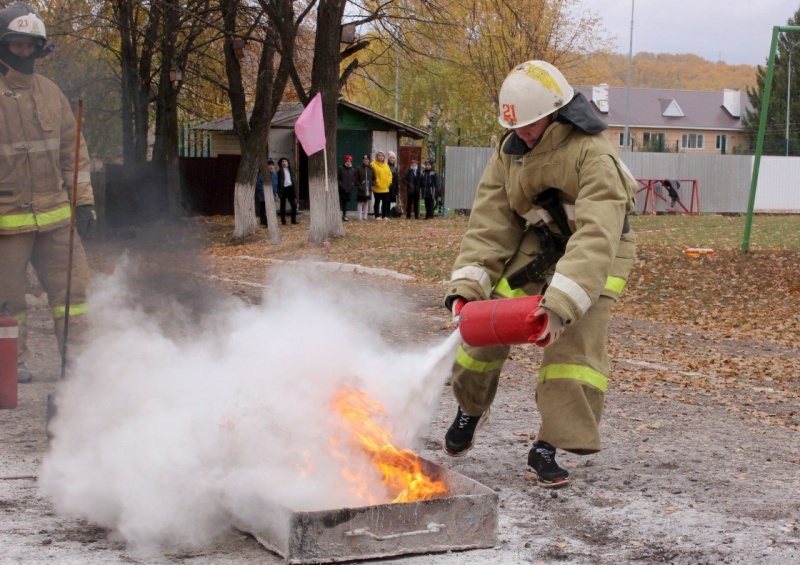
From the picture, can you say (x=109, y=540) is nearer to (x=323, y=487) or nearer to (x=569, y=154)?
(x=323, y=487)

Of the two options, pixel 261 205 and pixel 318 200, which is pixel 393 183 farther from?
pixel 318 200

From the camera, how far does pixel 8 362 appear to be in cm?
575

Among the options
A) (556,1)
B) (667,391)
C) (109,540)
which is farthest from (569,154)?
(556,1)

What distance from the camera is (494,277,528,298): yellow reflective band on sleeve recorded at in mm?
4762

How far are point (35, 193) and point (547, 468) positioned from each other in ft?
12.0

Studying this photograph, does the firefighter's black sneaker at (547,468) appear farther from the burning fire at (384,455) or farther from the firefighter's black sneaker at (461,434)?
the burning fire at (384,455)

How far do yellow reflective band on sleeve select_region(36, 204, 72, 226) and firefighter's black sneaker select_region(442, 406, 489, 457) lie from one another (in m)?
2.89

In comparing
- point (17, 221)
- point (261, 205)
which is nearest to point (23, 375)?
point (17, 221)

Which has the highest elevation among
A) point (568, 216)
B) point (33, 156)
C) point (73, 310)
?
point (33, 156)

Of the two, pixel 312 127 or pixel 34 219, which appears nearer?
pixel 34 219

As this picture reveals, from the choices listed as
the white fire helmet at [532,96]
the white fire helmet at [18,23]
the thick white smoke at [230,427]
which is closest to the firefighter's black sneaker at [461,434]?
the thick white smoke at [230,427]

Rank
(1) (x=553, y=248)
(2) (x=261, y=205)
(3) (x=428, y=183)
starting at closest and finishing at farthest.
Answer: (1) (x=553, y=248)
(2) (x=261, y=205)
(3) (x=428, y=183)

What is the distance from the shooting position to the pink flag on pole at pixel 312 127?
62.0 feet

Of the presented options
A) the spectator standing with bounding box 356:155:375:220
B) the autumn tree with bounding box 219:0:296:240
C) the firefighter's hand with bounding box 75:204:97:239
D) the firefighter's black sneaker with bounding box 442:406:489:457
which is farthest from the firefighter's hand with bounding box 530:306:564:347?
the spectator standing with bounding box 356:155:375:220
